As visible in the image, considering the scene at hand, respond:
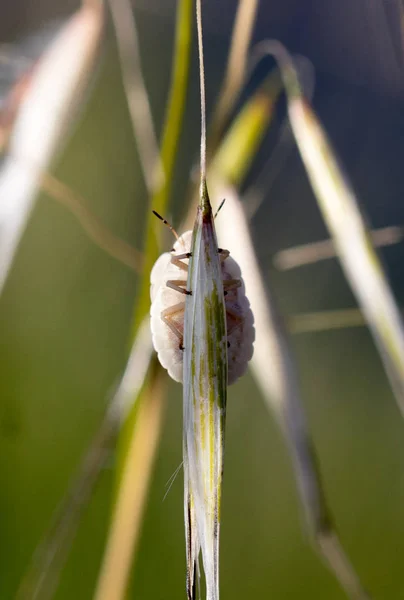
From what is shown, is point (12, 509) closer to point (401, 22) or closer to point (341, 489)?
point (341, 489)

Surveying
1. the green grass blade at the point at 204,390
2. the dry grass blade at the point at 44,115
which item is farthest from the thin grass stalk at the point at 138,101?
the green grass blade at the point at 204,390

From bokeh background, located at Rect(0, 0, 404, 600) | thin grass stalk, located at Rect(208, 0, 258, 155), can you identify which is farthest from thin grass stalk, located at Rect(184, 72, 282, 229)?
bokeh background, located at Rect(0, 0, 404, 600)

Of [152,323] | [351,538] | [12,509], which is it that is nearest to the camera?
[152,323]

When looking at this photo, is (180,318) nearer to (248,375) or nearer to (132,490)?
(132,490)

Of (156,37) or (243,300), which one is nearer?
(243,300)

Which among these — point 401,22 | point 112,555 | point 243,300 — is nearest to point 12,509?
point 112,555

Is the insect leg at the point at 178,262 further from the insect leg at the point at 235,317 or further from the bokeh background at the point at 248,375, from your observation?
Result: the bokeh background at the point at 248,375

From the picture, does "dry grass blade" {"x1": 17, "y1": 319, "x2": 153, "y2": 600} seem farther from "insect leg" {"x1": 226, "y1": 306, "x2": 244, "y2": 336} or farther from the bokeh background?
the bokeh background

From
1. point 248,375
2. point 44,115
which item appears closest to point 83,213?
point 44,115
